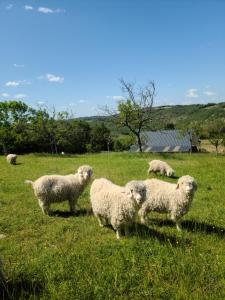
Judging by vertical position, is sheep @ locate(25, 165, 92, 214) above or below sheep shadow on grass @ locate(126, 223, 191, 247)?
above

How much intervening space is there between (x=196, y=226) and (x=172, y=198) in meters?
1.03

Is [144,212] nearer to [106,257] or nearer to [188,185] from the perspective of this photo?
[188,185]

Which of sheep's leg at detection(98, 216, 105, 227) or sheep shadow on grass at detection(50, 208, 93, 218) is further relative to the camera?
sheep shadow on grass at detection(50, 208, 93, 218)

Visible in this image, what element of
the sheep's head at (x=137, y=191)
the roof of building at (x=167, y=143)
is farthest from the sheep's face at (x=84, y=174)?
the roof of building at (x=167, y=143)

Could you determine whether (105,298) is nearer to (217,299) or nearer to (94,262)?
(94,262)

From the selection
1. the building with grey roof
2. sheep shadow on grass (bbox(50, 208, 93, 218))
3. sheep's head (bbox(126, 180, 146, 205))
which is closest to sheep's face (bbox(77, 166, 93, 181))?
sheep shadow on grass (bbox(50, 208, 93, 218))

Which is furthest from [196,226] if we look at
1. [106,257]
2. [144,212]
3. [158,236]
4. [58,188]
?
[58,188]

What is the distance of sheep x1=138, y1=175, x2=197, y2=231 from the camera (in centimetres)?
898

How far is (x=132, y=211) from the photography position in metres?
7.83

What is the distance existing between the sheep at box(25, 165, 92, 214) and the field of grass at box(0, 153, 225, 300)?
17.6 inches

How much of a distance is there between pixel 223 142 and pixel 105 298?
75808 mm

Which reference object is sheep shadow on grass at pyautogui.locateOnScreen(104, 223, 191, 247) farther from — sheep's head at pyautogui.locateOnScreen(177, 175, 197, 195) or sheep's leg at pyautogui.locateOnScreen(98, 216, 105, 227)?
sheep's head at pyautogui.locateOnScreen(177, 175, 197, 195)

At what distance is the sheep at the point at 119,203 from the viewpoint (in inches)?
304

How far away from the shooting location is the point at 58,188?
10375mm
